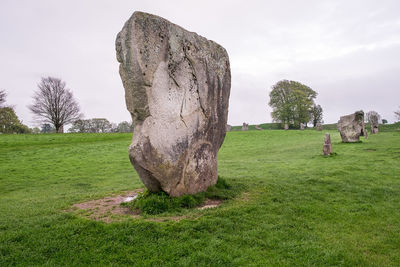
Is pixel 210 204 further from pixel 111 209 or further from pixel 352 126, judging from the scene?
pixel 352 126

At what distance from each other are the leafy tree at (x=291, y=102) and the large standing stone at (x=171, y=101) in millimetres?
54291

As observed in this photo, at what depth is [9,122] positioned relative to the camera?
45.6 metres

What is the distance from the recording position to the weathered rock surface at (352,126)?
22148mm

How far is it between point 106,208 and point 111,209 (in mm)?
230

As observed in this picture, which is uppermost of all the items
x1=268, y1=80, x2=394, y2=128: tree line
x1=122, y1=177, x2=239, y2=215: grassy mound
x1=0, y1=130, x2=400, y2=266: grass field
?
x1=268, y1=80, x2=394, y2=128: tree line

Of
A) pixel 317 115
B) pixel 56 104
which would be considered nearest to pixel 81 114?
pixel 56 104

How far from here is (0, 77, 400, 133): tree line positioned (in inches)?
1720

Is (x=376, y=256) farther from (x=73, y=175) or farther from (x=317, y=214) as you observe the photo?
(x=73, y=175)

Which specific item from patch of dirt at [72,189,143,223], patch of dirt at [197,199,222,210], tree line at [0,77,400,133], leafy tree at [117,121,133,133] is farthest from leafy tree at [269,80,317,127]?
patch of dirt at [72,189,143,223]

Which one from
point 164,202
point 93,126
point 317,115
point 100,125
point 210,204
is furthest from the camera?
point 317,115

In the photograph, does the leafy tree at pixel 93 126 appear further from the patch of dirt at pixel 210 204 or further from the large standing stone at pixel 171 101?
the patch of dirt at pixel 210 204

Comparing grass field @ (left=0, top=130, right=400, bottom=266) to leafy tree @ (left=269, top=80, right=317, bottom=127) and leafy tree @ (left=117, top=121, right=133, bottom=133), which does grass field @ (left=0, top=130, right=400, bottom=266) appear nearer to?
leafy tree @ (left=269, top=80, right=317, bottom=127)

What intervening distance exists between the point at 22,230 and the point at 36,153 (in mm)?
18235

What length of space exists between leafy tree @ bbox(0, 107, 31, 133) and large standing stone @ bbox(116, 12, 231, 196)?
48.3m
